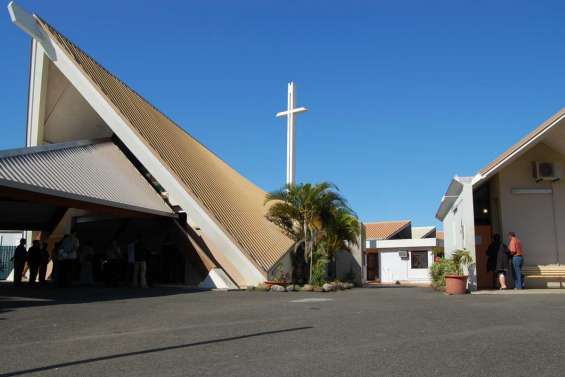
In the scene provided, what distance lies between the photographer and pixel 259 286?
15.8 m

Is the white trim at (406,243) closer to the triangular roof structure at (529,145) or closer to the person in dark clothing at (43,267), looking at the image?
the triangular roof structure at (529,145)

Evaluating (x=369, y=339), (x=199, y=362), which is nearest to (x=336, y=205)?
(x=369, y=339)

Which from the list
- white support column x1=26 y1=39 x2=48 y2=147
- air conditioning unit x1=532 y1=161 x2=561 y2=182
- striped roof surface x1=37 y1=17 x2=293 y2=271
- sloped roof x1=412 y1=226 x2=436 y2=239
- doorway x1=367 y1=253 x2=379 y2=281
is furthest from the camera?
sloped roof x1=412 y1=226 x2=436 y2=239

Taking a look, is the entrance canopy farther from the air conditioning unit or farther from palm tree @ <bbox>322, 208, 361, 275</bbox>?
the air conditioning unit

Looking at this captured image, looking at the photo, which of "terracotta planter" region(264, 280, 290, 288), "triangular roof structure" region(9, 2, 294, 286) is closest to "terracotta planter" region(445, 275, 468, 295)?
"terracotta planter" region(264, 280, 290, 288)

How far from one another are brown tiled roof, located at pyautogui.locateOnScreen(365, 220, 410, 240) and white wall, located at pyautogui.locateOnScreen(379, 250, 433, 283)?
3480 millimetres

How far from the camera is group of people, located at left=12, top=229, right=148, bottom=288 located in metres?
16.0

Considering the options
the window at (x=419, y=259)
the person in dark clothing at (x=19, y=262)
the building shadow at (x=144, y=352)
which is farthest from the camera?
the window at (x=419, y=259)

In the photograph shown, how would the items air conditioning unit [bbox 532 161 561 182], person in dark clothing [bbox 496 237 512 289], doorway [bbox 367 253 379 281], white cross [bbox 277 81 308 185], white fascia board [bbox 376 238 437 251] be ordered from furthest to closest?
1. doorway [bbox 367 253 379 281]
2. white fascia board [bbox 376 238 437 251]
3. white cross [bbox 277 81 308 185]
4. air conditioning unit [bbox 532 161 561 182]
5. person in dark clothing [bbox 496 237 512 289]

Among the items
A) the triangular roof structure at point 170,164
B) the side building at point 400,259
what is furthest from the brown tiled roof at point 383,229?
the triangular roof structure at point 170,164

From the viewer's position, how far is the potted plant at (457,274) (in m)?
13.8

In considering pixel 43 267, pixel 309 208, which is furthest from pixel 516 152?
pixel 43 267

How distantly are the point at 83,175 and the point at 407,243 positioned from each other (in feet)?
82.4

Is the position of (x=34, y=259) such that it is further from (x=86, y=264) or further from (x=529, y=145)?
(x=529, y=145)
